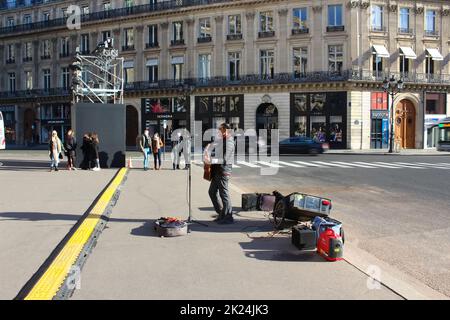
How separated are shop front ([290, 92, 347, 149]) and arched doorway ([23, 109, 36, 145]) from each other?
32.4 meters

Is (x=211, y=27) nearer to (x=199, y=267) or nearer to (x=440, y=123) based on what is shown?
(x=440, y=123)

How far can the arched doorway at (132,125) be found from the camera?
50531 millimetres

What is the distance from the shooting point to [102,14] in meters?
51.6

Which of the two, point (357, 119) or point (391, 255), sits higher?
point (357, 119)

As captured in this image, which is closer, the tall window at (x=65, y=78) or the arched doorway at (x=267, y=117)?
the arched doorway at (x=267, y=117)

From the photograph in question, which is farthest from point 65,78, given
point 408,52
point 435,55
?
point 435,55

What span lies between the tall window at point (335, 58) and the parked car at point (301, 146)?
9813 millimetres

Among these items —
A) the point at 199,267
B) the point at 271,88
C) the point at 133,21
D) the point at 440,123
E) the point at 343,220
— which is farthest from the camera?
the point at 133,21

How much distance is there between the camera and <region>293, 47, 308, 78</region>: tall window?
142ft

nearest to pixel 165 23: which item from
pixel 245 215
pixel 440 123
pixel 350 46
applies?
pixel 350 46

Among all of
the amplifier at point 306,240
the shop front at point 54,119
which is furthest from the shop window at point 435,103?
the amplifier at point 306,240

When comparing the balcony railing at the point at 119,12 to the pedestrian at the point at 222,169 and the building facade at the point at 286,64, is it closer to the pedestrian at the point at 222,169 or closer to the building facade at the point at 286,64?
the building facade at the point at 286,64

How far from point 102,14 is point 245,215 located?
1871 inches

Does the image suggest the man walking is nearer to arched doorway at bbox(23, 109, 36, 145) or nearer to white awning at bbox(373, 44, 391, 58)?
white awning at bbox(373, 44, 391, 58)
